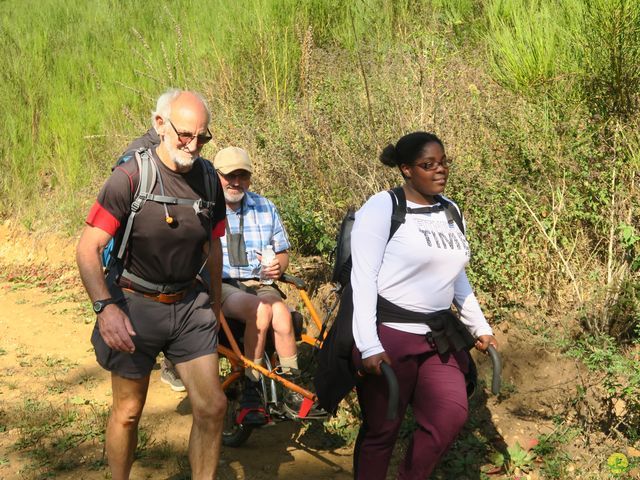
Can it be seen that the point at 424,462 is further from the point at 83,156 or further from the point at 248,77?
the point at 83,156

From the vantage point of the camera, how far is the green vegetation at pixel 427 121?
5.44 metres

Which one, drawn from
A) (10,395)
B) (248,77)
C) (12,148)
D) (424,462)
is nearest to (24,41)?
(12,148)

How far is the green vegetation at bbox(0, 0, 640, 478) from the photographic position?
17.9ft

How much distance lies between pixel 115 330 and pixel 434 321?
1.41 metres

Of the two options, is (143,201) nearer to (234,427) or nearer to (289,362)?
(289,362)

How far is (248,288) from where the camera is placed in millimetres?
5473

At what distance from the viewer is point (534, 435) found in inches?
189

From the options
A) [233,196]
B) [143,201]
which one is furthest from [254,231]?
[143,201]

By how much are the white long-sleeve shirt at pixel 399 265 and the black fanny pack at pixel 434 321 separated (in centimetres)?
2

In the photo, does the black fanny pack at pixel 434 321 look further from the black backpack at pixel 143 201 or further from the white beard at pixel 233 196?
the white beard at pixel 233 196

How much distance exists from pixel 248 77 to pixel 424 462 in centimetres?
648

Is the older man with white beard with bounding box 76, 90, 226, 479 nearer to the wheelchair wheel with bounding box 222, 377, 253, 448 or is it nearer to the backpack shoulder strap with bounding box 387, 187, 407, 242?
the backpack shoulder strap with bounding box 387, 187, 407, 242

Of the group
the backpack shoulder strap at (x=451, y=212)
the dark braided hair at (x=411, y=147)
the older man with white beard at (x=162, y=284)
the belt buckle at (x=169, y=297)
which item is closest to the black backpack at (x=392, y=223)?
the backpack shoulder strap at (x=451, y=212)

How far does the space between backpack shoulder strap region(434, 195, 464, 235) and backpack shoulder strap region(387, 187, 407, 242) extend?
0.70 feet
